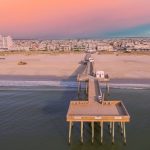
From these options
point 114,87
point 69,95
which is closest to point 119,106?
point 69,95

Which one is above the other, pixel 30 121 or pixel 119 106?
pixel 119 106

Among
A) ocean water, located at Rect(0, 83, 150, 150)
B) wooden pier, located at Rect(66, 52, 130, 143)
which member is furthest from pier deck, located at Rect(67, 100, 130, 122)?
ocean water, located at Rect(0, 83, 150, 150)

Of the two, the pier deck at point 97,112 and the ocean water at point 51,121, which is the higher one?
the pier deck at point 97,112

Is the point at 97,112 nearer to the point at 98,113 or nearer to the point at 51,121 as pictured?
the point at 98,113

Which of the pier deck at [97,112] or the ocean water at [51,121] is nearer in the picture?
the pier deck at [97,112]

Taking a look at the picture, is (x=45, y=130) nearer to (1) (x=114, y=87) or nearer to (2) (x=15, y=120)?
(2) (x=15, y=120)

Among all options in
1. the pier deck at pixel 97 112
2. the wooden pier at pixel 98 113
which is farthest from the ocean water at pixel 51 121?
the pier deck at pixel 97 112

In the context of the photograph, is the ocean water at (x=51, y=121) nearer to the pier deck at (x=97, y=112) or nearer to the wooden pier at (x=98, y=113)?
the wooden pier at (x=98, y=113)

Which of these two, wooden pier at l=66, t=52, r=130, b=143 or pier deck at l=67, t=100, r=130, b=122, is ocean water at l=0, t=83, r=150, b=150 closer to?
wooden pier at l=66, t=52, r=130, b=143
